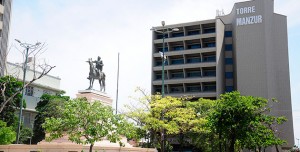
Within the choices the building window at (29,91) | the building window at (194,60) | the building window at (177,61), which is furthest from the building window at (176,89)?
the building window at (29,91)

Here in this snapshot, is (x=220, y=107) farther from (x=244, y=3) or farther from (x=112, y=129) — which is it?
(x=244, y=3)

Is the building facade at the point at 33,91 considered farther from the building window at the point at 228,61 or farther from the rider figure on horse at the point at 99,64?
the rider figure on horse at the point at 99,64

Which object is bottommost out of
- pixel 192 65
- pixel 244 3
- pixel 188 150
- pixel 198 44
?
pixel 188 150

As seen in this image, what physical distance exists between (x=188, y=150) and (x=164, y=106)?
3946cm

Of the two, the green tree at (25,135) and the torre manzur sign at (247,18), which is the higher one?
the torre manzur sign at (247,18)

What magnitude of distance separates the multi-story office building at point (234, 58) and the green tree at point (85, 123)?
49.9 metres

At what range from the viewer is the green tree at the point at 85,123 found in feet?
74.7

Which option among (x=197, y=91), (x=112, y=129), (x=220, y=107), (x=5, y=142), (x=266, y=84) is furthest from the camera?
(x=197, y=91)

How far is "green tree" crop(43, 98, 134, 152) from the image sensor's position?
2278 cm

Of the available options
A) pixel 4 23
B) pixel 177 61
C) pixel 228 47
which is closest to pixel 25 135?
pixel 4 23

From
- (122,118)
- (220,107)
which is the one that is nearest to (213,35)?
(220,107)

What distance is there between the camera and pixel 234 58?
252 feet

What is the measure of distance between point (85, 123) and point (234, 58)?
57.7 meters

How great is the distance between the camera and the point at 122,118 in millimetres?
24547
